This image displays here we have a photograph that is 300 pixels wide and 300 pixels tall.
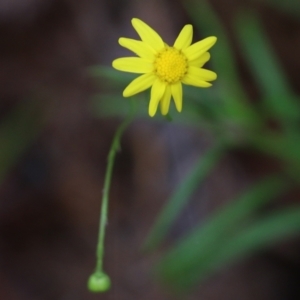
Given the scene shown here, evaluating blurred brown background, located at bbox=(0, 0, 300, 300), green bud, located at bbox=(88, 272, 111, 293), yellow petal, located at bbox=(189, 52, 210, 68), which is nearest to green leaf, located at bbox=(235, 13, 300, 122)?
blurred brown background, located at bbox=(0, 0, 300, 300)

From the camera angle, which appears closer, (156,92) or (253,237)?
(156,92)

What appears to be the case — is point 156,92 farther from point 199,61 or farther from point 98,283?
point 98,283

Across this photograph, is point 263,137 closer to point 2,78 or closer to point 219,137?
point 219,137

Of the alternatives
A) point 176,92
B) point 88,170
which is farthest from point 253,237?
point 176,92

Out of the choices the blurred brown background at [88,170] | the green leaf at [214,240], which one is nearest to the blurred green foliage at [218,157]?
the green leaf at [214,240]

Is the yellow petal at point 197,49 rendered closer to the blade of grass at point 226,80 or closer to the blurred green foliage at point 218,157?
the blurred green foliage at point 218,157

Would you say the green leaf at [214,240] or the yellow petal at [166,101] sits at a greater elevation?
the yellow petal at [166,101]
